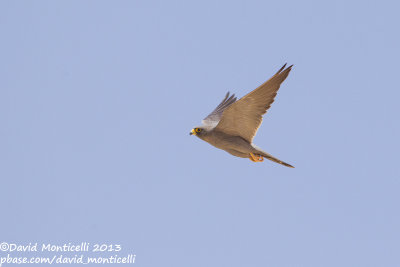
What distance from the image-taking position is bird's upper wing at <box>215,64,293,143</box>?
12234 millimetres

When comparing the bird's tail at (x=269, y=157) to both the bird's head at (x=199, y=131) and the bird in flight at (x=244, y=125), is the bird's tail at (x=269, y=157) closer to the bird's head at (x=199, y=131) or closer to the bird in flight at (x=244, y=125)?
the bird in flight at (x=244, y=125)

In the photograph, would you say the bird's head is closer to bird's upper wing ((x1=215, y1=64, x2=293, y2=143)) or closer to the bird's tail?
bird's upper wing ((x1=215, y1=64, x2=293, y2=143))

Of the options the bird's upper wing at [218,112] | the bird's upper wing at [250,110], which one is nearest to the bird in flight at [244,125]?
the bird's upper wing at [250,110]

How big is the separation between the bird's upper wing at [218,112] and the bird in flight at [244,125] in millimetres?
1407

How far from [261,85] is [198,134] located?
2465 mm

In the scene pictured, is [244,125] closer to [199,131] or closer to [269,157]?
[269,157]

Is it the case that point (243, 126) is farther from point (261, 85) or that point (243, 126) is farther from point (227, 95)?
point (227, 95)

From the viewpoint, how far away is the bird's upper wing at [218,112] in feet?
52.0

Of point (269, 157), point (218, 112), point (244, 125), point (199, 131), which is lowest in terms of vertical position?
point (269, 157)

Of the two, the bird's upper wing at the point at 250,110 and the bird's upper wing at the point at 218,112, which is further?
the bird's upper wing at the point at 218,112

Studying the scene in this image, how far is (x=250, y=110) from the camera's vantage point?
12.8 meters

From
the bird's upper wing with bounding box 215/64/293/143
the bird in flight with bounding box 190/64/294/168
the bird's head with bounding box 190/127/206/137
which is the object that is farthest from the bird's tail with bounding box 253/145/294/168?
the bird's head with bounding box 190/127/206/137

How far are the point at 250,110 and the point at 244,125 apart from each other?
0.54m

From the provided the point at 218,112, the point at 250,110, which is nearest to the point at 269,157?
the point at 250,110
